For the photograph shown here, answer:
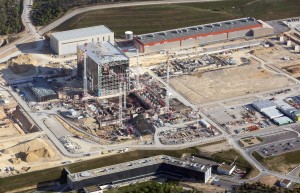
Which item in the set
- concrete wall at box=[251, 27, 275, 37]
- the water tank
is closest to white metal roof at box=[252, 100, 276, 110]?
concrete wall at box=[251, 27, 275, 37]

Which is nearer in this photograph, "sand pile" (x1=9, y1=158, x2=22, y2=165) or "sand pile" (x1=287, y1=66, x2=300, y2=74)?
"sand pile" (x1=9, y1=158, x2=22, y2=165)

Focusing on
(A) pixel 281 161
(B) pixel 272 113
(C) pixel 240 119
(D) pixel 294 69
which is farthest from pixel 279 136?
(D) pixel 294 69

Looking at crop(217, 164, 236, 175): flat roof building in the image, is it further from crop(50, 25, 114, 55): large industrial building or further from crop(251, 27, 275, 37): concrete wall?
crop(251, 27, 275, 37): concrete wall

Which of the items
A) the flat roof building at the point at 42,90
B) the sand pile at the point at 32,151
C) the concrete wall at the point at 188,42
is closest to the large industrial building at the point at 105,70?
the flat roof building at the point at 42,90

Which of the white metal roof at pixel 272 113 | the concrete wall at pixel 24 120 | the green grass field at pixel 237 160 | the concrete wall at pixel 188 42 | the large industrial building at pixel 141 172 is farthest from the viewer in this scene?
the concrete wall at pixel 188 42

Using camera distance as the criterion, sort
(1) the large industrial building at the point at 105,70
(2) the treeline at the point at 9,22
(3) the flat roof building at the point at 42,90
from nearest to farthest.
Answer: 1. (3) the flat roof building at the point at 42,90
2. (1) the large industrial building at the point at 105,70
3. (2) the treeline at the point at 9,22

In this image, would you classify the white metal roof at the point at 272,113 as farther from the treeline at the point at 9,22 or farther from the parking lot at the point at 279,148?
the treeline at the point at 9,22

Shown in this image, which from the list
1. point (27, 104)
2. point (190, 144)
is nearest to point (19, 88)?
point (27, 104)
